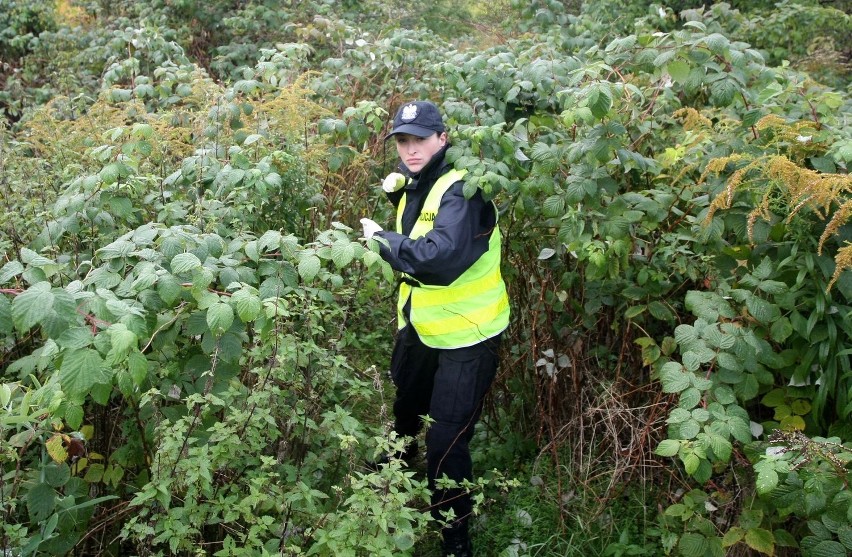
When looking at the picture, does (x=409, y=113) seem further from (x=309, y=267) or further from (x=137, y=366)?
(x=137, y=366)

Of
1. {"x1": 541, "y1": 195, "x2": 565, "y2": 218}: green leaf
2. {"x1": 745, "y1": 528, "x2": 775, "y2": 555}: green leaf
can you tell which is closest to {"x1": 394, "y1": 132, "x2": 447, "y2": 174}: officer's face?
{"x1": 541, "y1": 195, "x2": 565, "y2": 218}: green leaf

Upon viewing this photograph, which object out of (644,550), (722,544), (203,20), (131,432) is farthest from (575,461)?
(203,20)

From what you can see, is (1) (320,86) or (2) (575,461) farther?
(1) (320,86)

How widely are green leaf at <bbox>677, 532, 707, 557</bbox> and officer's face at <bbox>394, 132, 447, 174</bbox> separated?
1965 millimetres

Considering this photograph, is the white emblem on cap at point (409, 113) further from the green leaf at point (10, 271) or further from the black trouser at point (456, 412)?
the green leaf at point (10, 271)

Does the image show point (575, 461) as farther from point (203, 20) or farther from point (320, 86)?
point (203, 20)

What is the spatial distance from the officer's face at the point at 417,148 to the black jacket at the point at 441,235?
0.11 ft

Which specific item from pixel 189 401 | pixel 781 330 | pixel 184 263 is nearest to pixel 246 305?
pixel 184 263

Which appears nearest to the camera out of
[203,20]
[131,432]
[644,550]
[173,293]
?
[173,293]

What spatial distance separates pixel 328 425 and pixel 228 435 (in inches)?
15.5

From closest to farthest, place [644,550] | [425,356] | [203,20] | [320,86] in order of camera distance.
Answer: [644,550] → [425,356] → [320,86] → [203,20]

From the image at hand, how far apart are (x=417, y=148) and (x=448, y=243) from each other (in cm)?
55

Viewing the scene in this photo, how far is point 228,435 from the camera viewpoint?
2.77 metres

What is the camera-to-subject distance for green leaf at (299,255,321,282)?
2.54 m
